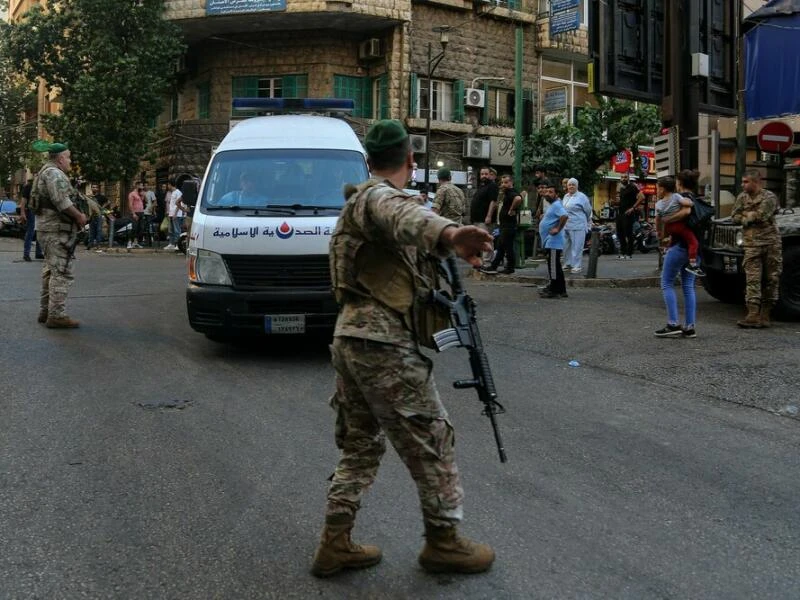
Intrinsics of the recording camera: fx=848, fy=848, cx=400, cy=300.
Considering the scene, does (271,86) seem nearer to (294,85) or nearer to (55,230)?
(294,85)

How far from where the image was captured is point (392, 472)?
15.7 ft

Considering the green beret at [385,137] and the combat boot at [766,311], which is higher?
the green beret at [385,137]

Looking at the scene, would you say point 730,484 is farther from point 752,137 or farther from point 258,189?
point 752,137

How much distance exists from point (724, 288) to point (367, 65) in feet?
66.1

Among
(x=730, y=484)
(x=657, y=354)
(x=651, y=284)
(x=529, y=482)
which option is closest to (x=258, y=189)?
(x=657, y=354)

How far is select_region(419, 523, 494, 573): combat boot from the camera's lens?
337cm

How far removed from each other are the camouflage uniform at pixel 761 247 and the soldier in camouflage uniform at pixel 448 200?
3.82 m

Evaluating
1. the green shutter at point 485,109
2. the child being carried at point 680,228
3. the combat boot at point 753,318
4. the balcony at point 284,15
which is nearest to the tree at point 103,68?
the balcony at point 284,15

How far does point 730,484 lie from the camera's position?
4.68 meters

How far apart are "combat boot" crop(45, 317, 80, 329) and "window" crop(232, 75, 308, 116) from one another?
2026 centimetres

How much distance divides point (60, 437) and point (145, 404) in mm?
925

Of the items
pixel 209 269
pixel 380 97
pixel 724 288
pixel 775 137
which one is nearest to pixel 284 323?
pixel 209 269

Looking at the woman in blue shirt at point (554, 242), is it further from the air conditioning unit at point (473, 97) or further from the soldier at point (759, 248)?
the air conditioning unit at point (473, 97)

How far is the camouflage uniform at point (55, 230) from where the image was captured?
9.27m
